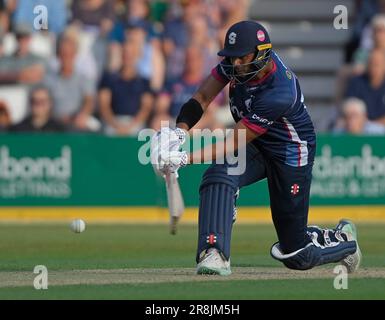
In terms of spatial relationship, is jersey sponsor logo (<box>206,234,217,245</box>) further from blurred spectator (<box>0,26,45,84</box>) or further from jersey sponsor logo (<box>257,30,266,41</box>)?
blurred spectator (<box>0,26,45,84</box>)

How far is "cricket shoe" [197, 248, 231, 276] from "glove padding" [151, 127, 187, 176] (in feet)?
2.26

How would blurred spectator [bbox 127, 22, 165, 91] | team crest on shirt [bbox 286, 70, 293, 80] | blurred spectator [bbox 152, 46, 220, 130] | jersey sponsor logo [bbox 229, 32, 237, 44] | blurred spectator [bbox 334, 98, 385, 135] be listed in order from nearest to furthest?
jersey sponsor logo [bbox 229, 32, 237, 44] < team crest on shirt [bbox 286, 70, 293, 80] < blurred spectator [bbox 334, 98, 385, 135] < blurred spectator [bbox 152, 46, 220, 130] < blurred spectator [bbox 127, 22, 165, 91]

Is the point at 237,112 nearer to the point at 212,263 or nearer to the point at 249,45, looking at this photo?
A: the point at 249,45

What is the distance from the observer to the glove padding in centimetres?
816

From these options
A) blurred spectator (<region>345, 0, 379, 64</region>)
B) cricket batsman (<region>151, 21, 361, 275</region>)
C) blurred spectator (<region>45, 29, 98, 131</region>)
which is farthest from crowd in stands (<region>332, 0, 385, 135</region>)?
cricket batsman (<region>151, 21, 361, 275</region>)

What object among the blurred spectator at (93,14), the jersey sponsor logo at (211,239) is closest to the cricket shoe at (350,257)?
the jersey sponsor logo at (211,239)

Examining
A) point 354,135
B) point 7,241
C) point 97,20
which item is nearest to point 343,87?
point 354,135

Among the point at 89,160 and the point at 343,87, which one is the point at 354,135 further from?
the point at 89,160

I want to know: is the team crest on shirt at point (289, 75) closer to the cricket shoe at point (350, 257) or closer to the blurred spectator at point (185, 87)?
the cricket shoe at point (350, 257)

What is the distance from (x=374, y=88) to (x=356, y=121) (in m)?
0.64

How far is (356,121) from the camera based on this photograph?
1731 centimetres

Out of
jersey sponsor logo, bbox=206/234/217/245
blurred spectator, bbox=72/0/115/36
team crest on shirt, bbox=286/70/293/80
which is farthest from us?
blurred spectator, bbox=72/0/115/36

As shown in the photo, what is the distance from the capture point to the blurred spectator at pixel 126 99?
57.9 ft
